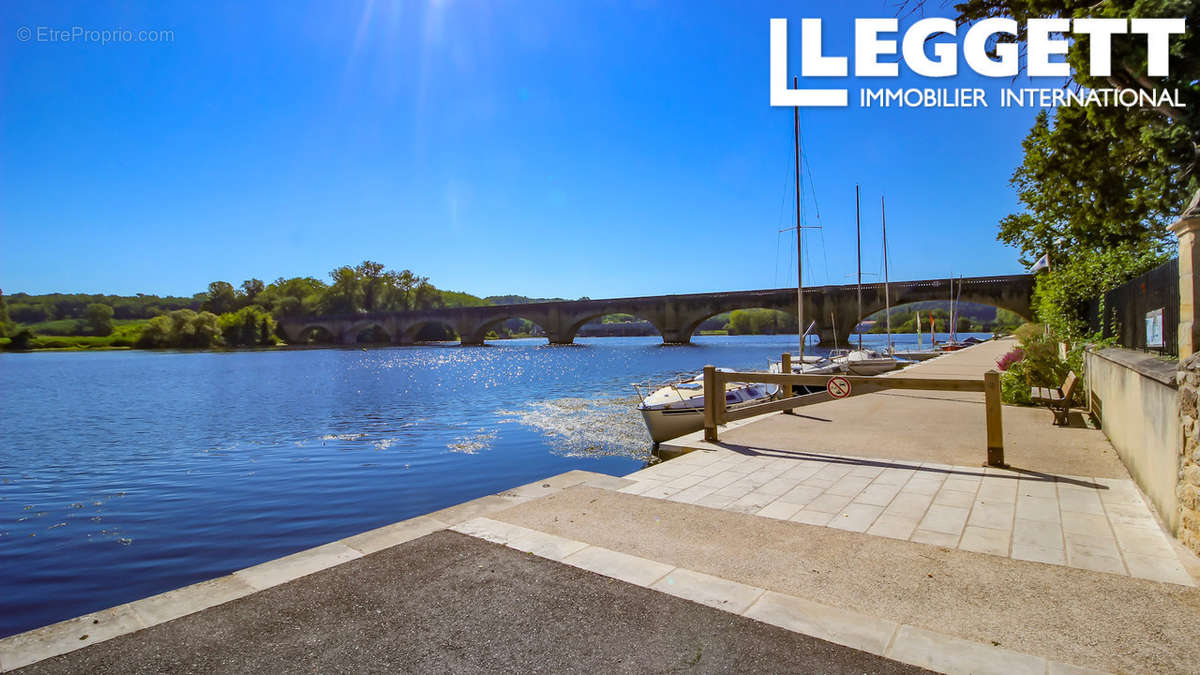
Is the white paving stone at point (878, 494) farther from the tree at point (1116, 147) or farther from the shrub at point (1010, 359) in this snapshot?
the shrub at point (1010, 359)

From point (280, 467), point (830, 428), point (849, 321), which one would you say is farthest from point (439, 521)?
point (849, 321)

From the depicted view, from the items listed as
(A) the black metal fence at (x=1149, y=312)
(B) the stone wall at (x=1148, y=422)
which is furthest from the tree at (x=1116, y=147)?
(B) the stone wall at (x=1148, y=422)

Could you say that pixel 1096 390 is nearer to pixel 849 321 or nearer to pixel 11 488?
pixel 11 488

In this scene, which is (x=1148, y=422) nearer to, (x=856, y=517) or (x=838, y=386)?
(x=856, y=517)

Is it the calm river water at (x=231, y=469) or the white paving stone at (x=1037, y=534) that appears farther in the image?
the calm river water at (x=231, y=469)

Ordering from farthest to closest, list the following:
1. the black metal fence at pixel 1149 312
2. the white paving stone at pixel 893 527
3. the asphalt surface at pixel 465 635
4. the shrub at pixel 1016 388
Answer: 1. the shrub at pixel 1016 388
2. the black metal fence at pixel 1149 312
3. the white paving stone at pixel 893 527
4. the asphalt surface at pixel 465 635

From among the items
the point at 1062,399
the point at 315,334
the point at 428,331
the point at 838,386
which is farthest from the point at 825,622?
the point at 428,331

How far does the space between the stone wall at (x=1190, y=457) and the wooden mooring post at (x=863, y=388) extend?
2.53m

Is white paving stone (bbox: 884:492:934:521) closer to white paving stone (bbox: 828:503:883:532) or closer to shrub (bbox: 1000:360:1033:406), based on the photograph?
white paving stone (bbox: 828:503:883:532)

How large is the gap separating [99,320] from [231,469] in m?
165

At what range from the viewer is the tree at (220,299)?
449 ft

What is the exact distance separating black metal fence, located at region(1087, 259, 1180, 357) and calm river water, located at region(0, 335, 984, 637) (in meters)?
8.50

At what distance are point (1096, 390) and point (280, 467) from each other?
50.7ft

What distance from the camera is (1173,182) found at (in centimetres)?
1427
